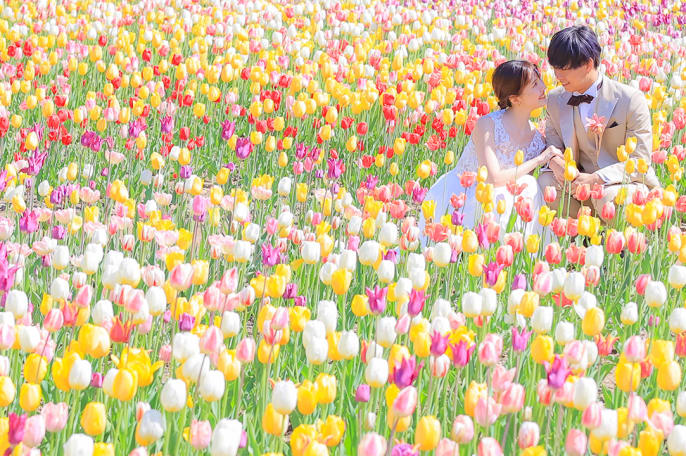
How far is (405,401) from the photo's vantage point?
202 centimetres

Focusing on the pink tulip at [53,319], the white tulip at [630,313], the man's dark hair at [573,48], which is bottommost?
the white tulip at [630,313]

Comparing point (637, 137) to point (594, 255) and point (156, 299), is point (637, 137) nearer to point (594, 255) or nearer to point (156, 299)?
point (594, 255)

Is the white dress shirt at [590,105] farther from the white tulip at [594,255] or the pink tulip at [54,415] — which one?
the pink tulip at [54,415]

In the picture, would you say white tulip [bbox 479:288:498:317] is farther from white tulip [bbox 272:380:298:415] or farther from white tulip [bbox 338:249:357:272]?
white tulip [bbox 272:380:298:415]

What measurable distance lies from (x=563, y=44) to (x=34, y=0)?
265 inches

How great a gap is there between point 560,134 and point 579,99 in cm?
31

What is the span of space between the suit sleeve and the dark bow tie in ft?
0.66

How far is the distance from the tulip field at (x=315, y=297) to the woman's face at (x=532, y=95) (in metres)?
0.51

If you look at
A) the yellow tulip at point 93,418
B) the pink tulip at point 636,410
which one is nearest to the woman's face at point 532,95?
the pink tulip at point 636,410

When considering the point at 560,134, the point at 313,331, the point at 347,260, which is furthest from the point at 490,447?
the point at 560,134

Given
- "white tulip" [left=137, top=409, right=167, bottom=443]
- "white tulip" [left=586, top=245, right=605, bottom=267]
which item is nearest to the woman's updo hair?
"white tulip" [left=586, top=245, right=605, bottom=267]

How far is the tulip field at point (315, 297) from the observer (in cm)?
215

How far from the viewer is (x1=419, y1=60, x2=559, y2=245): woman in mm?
4945

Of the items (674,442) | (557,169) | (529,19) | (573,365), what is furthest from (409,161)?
(529,19)
